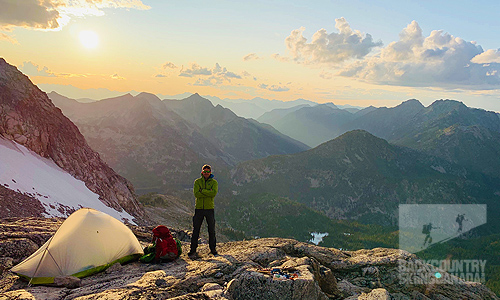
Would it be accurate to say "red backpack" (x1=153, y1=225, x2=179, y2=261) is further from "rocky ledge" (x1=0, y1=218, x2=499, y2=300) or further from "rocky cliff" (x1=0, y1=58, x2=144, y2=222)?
"rocky cliff" (x1=0, y1=58, x2=144, y2=222)

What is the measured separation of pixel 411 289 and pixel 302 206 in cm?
14463

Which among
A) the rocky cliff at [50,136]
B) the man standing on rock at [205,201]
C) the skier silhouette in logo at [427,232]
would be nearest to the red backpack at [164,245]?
the man standing on rock at [205,201]

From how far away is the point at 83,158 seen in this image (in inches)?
1852

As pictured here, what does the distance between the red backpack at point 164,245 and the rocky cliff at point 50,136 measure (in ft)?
101

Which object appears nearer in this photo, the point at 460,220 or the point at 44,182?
the point at 44,182

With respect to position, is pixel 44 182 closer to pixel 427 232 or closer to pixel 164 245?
pixel 164 245

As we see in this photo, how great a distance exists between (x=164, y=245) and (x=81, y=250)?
3.61 metres

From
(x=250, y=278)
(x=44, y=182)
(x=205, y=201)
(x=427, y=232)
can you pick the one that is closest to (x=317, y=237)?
(x=427, y=232)

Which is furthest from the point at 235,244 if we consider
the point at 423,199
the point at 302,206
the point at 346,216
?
the point at 423,199

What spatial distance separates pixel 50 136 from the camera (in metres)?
43.0

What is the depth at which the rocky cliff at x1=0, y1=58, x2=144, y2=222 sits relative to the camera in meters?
38.9

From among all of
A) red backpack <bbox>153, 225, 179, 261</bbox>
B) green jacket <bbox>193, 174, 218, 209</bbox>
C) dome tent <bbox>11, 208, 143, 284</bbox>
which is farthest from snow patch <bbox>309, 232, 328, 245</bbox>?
dome tent <bbox>11, 208, 143, 284</bbox>

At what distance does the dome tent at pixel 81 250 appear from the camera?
38.5 ft

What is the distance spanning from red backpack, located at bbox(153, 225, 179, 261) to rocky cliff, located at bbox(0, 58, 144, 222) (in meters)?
30.8
